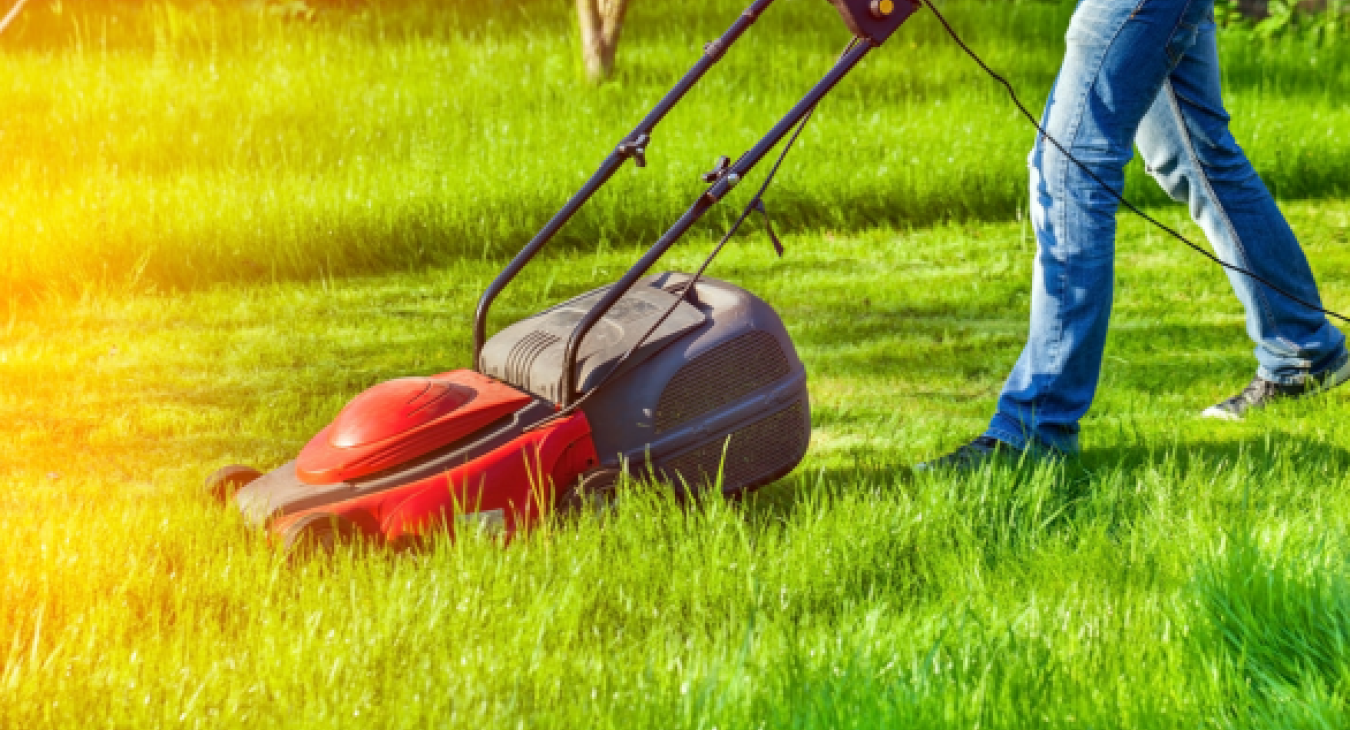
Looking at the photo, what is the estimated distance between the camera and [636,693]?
1.98 m

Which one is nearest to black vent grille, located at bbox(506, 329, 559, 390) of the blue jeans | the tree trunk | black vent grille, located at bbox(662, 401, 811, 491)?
black vent grille, located at bbox(662, 401, 811, 491)

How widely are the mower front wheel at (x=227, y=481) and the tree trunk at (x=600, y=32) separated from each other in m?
3.50

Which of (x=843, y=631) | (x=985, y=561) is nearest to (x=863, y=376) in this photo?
(x=985, y=561)

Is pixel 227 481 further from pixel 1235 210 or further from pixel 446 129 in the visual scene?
pixel 446 129

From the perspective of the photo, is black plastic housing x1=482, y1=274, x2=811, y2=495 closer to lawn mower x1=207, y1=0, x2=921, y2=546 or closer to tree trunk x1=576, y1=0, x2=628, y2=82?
lawn mower x1=207, y1=0, x2=921, y2=546

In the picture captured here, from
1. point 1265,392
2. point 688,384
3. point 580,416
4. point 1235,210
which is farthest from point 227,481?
point 1265,392

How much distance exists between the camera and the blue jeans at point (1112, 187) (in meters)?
2.82

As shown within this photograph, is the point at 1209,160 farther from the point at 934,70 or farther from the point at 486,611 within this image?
the point at 934,70

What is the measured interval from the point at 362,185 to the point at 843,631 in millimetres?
3271

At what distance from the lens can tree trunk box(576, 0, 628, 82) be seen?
234 inches

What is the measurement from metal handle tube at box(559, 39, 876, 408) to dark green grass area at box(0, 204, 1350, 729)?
0.79ft

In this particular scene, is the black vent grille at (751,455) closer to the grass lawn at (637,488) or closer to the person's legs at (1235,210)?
the grass lawn at (637,488)

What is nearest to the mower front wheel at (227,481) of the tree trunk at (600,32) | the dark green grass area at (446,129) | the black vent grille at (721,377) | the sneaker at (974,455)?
the black vent grille at (721,377)

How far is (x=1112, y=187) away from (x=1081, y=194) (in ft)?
0.20
